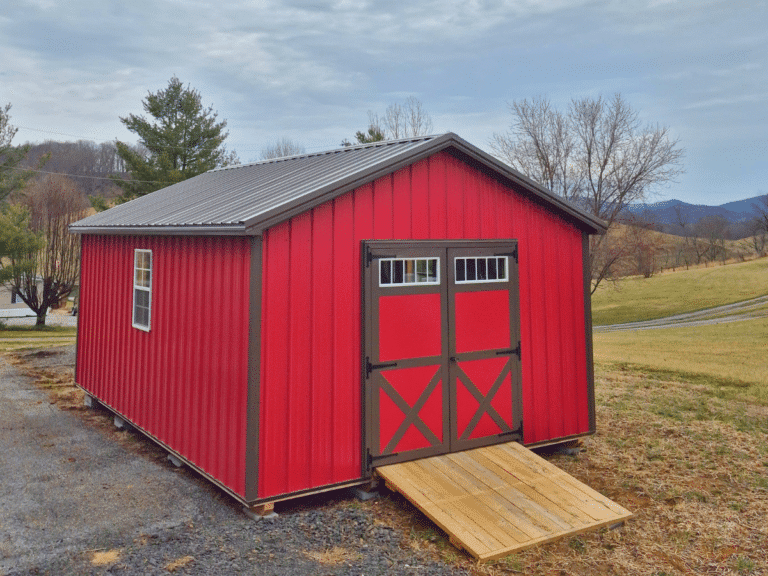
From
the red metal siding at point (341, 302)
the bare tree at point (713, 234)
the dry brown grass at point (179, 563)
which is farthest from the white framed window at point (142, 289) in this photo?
the bare tree at point (713, 234)

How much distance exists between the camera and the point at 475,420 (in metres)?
7.64

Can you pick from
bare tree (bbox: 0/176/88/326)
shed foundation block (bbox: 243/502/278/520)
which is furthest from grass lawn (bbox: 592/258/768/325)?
shed foundation block (bbox: 243/502/278/520)

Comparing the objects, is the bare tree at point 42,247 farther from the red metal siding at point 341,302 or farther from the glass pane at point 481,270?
the glass pane at point 481,270

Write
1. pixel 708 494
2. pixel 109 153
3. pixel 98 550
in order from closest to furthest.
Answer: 1. pixel 98 550
2. pixel 708 494
3. pixel 109 153

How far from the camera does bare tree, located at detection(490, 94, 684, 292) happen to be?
32.6 meters

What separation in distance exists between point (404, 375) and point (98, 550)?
350cm

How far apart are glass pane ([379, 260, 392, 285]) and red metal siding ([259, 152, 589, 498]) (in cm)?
30

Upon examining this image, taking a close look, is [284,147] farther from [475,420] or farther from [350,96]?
[475,420]

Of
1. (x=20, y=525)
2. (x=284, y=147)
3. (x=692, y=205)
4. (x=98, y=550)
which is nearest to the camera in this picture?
(x=98, y=550)

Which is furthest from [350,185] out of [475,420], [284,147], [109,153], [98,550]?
[109,153]

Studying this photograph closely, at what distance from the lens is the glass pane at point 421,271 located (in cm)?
731

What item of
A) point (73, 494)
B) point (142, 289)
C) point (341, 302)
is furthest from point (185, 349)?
point (341, 302)

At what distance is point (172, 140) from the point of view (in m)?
33.1

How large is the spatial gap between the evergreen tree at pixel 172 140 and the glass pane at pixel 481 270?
2733 cm
